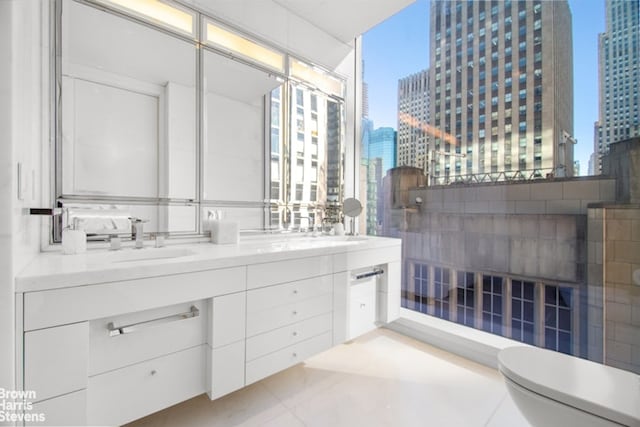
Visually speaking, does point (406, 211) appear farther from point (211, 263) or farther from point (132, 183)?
point (132, 183)

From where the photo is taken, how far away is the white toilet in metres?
0.94

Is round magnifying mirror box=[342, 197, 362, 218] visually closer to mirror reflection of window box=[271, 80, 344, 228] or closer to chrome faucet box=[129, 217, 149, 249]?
mirror reflection of window box=[271, 80, 344, 228]

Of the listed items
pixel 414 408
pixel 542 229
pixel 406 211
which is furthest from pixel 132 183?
pixel 542 229

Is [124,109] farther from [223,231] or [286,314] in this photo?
[286,314]

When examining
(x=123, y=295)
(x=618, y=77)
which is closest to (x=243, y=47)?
(x=123, y=295)

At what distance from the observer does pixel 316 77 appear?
96.3 inches

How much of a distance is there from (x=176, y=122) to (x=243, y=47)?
775mm

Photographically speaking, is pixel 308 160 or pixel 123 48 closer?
pixel 123 48

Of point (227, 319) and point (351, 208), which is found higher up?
point (351, 208)

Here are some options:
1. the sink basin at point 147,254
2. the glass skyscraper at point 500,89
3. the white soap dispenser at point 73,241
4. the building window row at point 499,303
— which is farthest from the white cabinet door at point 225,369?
the glass skyscraper at point 500,89

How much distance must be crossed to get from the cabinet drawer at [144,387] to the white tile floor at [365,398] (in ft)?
1.15

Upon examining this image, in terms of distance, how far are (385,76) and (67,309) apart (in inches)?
110

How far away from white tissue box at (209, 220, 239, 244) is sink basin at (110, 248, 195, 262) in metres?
0.26

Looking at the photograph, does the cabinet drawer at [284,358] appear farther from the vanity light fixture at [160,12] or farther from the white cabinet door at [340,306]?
the vanity light fixture at [160,12]
